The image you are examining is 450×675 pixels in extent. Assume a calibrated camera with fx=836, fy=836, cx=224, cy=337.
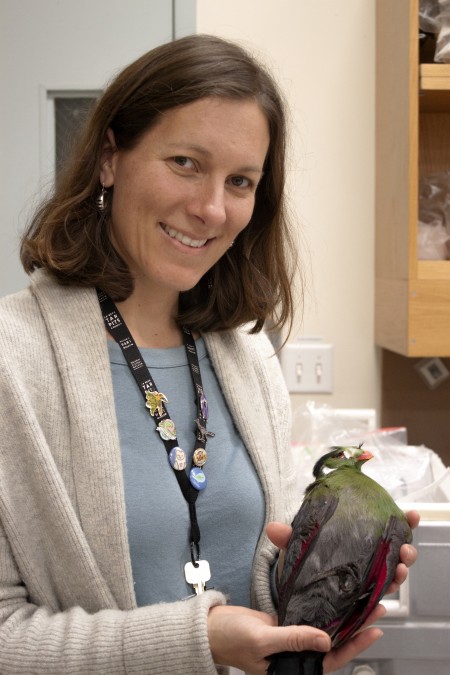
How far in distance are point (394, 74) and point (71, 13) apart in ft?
2.51

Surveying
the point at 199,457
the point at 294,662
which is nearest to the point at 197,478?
the point at 199,457

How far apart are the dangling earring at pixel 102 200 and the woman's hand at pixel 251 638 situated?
514 mm

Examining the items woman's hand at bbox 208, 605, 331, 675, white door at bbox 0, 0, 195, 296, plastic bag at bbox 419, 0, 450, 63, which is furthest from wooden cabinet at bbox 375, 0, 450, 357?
woman's hand at bbox 208, 605, 331, 675

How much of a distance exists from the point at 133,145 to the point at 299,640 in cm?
60

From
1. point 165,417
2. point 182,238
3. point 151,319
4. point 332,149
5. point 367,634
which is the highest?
point 332,149

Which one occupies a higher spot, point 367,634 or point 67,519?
point 67,519

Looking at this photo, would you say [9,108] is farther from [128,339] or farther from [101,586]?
[101,586]

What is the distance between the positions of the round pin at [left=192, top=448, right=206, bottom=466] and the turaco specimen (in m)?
0.18

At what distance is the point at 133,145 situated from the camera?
1.03 meters

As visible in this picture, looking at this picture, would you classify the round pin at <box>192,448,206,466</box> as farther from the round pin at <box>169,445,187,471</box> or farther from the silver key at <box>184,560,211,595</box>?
the silver key at <box>184,560,211,595</box>

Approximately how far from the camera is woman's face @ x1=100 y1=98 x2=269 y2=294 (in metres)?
1.00

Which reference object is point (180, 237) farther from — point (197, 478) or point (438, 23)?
point (438, 23)

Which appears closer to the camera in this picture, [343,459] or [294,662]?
[294,662]

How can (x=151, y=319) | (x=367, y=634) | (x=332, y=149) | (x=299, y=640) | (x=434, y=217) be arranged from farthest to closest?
(x=332, y=149), (x=434, y=217), (x=151, y=319), (x=367, y=634), (x=299, y=640)
